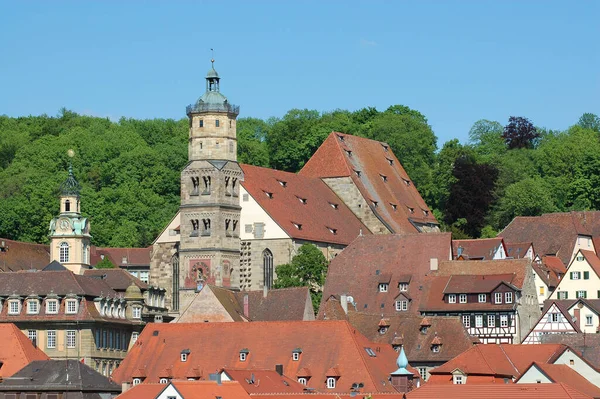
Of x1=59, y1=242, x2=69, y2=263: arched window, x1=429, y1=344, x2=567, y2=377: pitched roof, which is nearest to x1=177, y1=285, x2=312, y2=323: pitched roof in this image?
x1=429, y1=344, x2=567, y2=377: pitched roof

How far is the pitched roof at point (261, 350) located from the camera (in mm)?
97062

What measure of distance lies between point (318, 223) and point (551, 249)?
15.5 metres

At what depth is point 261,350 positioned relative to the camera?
328 ft

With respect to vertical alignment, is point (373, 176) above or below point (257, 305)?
above

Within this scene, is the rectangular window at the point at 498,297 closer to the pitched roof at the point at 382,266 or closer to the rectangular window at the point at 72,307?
the pitched roof at the point at 382,266

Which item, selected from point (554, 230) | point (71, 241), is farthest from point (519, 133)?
point (71, 241)

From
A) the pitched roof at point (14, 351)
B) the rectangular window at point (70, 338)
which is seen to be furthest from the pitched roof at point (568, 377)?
the rectangular window at point (70, 338)

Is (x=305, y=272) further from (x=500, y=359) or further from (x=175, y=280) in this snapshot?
(x=500, y=359)

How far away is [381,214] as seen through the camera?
438ft

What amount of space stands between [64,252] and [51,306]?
2023 centimetres

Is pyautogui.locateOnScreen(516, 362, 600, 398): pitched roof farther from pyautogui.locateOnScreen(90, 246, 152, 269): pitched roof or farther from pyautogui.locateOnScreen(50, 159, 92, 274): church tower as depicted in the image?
pyautogui.locateOnScreen(90, 246, 152, 269): pitched roof

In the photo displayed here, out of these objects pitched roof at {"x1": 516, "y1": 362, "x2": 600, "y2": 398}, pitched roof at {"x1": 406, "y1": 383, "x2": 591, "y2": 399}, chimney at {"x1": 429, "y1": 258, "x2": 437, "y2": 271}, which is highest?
chimney at {"x1": 429, "y1": 258, "x2": 437, "y2": 271}

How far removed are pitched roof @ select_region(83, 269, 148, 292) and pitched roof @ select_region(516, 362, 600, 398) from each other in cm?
3172

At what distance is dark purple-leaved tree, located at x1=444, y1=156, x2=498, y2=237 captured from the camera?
14162 centimetres
